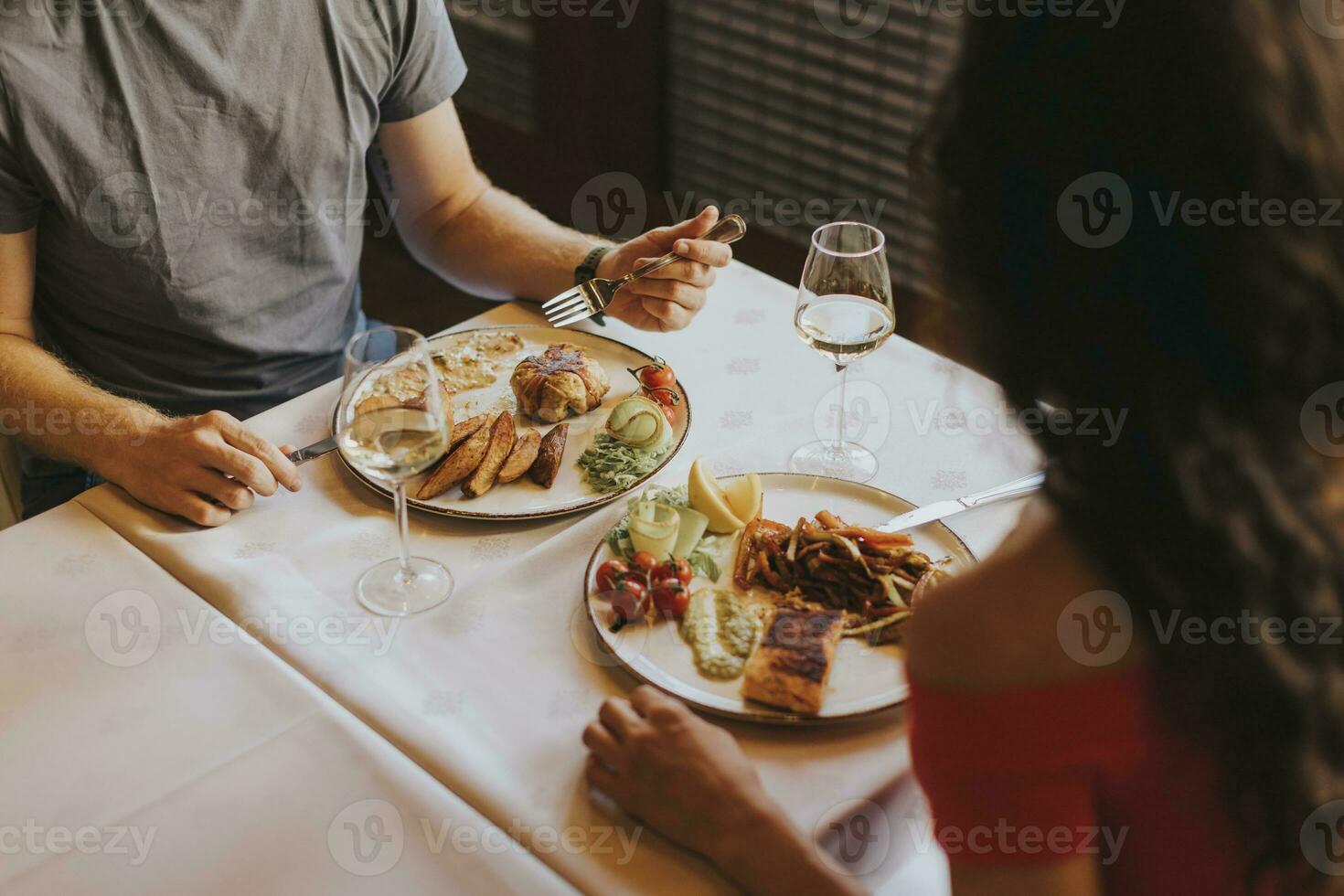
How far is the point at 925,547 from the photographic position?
1.27 m

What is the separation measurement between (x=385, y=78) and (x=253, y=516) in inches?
34.6

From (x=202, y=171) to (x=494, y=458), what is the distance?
2.43ft

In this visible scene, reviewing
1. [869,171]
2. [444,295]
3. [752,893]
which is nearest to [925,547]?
[752,893]

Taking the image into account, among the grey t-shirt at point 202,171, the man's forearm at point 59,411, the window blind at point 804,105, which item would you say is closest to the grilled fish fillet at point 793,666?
the man's forearm at point 59,411

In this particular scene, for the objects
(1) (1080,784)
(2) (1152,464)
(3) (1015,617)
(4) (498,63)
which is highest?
(2) (1152,464)

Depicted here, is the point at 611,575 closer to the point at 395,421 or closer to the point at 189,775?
the point at 395,421

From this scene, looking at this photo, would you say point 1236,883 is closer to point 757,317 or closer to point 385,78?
point 757,317

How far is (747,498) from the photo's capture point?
1.29 m

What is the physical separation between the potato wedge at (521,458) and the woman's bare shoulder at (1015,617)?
0.66 m

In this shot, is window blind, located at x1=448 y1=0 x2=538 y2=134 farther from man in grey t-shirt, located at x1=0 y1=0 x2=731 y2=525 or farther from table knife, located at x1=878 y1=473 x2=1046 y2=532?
table knife, located at x1=878 y1=473 x2=1046 y2=532

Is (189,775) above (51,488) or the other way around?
above

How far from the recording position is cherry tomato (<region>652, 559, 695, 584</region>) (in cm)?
118

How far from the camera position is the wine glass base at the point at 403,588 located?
1.21m

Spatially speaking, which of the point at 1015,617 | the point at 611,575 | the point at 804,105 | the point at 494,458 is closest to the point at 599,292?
the point at 494,458
